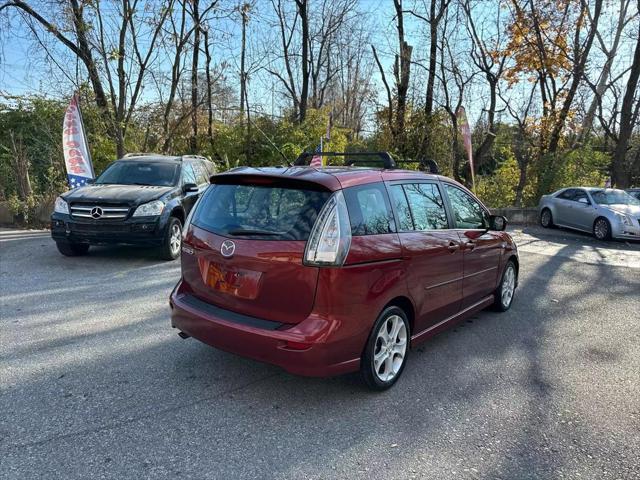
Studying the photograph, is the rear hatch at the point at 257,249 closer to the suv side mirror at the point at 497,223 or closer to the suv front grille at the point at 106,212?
the suv side mirror at the point at 497,223

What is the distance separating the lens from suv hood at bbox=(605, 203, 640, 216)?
13352 millimetres

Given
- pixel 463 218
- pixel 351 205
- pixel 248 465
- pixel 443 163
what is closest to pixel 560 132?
pixel 443 163

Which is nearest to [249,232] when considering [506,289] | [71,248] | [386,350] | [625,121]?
[386,350]

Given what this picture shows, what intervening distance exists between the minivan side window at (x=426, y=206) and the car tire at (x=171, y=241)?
473cm

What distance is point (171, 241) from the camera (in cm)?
790

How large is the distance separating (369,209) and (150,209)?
495cm

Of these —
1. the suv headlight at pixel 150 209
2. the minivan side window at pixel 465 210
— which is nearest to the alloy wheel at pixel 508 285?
the minivan side window at pixel 465 210

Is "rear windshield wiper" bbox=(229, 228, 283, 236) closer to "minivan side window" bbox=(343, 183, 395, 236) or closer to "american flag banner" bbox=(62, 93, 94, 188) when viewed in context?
"minivan side window" bbox=(343, 183, 395, 236)

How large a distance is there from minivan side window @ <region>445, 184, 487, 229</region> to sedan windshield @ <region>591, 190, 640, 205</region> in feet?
35.9

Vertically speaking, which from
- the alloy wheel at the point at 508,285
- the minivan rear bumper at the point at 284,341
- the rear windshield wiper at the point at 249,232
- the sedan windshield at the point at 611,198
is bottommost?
the alloy wheel at the point at 508,285

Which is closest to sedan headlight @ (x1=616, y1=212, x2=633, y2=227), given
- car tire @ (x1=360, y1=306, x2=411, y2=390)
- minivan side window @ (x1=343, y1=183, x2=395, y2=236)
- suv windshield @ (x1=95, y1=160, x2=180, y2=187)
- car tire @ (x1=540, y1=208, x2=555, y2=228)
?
car tire @ (x1=540, y1=208, x2=555, y2=228)

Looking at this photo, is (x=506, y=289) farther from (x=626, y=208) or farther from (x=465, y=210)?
(x=626, y=208)

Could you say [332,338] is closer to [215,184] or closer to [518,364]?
[215,184]

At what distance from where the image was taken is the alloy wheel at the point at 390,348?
140 inches
